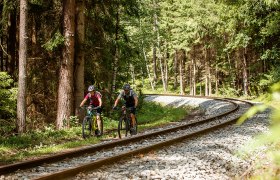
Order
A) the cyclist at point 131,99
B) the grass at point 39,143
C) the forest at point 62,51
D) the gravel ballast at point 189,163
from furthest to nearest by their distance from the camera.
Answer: the forest at point 62,51
the cyclist at point 131,99
the grass at point 39,143
the gravel ballast at point 189,163

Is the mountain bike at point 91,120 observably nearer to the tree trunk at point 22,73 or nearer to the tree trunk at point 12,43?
the tree trunk at point 22,73

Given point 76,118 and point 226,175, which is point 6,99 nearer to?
point 76,118

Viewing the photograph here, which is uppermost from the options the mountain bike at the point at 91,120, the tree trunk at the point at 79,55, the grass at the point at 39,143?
the tree trunk at the point at 79,55

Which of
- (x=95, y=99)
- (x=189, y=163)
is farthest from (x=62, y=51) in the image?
(x=189, y=163)

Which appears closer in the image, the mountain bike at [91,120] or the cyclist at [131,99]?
the cyclist at [131,99]

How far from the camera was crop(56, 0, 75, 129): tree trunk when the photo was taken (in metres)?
16.3

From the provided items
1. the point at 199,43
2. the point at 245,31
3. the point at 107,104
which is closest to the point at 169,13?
the point at 199,43

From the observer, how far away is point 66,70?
16.5 m

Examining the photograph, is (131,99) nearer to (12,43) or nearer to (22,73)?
(22,73)

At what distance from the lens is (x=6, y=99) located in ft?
47.1

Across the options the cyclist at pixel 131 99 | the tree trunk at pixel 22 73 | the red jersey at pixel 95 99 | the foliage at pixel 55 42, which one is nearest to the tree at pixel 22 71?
the tree trunk at pixel 22 73

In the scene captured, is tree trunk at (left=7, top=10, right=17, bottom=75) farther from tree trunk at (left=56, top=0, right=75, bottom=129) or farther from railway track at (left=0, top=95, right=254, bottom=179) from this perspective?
railway track at (left=0, top=95, right=254, bottom=179)

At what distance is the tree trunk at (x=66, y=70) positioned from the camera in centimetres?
1631

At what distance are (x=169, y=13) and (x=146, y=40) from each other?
916 centimetres
